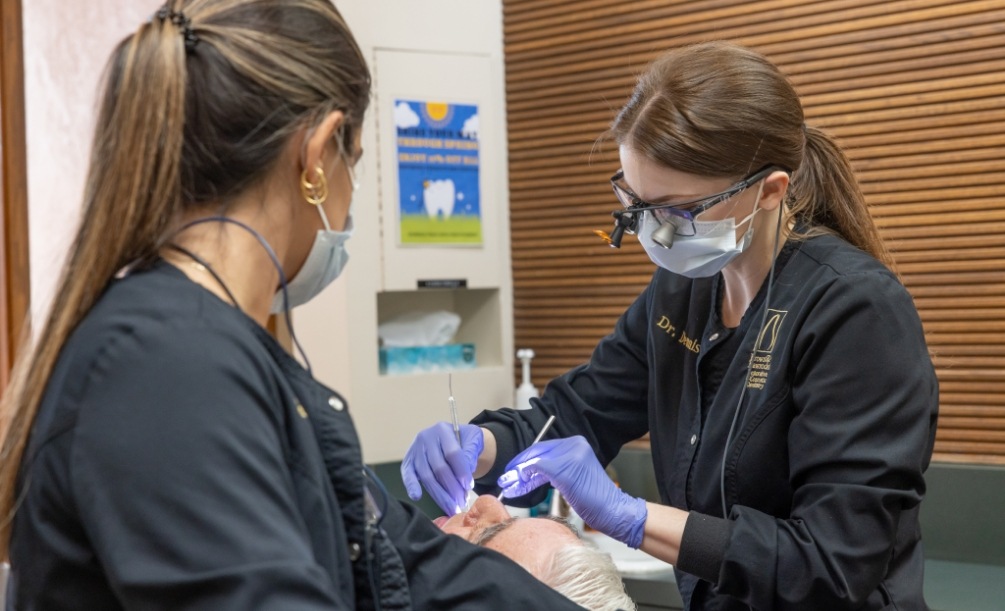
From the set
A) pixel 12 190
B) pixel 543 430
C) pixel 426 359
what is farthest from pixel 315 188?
pixel 12 190

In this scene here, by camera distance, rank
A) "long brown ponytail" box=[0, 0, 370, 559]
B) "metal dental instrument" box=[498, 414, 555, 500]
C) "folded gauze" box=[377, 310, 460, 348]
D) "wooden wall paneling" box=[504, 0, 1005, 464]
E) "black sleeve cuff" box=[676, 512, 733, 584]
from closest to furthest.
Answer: "long brown ponytail" box=[0, 0, 370, 559] < "black sleeve cuff" box=[676, 512, 733, 584] < "metal dental instrument" box=[498, 414, 555, 500] < "wooden wall paneling" box=[504, 0, 1005, 464] < "folded gauze" box=[377, 310, 460, 348]

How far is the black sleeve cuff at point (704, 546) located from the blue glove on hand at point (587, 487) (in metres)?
0.08

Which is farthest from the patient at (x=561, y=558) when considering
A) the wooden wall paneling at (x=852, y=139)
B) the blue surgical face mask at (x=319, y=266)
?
the wooden wall paneling at (x=852, y=139)

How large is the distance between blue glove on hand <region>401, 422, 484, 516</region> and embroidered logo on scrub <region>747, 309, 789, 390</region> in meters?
0.45

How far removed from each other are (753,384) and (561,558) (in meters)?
0.42

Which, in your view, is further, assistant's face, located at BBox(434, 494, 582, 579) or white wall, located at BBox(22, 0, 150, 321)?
white wall, located at BBox(22, 0, 150, 321)

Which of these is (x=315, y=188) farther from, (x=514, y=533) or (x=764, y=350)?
(x=764, y=350)

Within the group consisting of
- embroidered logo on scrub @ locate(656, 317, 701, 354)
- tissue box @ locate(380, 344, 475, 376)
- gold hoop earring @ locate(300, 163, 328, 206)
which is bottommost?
tissue box @ locate(380, 344, 475, 376)

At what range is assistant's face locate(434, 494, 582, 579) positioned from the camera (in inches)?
56.1

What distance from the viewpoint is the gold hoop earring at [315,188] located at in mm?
975

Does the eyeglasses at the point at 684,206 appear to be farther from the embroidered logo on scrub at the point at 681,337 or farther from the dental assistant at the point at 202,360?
the dental assistant at the point at 202,360

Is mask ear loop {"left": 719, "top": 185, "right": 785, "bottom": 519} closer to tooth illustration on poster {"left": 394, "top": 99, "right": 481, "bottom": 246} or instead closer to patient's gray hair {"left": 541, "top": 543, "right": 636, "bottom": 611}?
patient's gray hair {"left": 541, "top": 543, "right": 636, "bottom": 611}

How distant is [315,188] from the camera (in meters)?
0.98

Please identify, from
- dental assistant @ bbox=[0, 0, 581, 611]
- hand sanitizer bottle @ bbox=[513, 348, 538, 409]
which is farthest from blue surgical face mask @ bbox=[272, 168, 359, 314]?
hand sanitizer bottle @ bbox=[513, 348, 538, 409]
